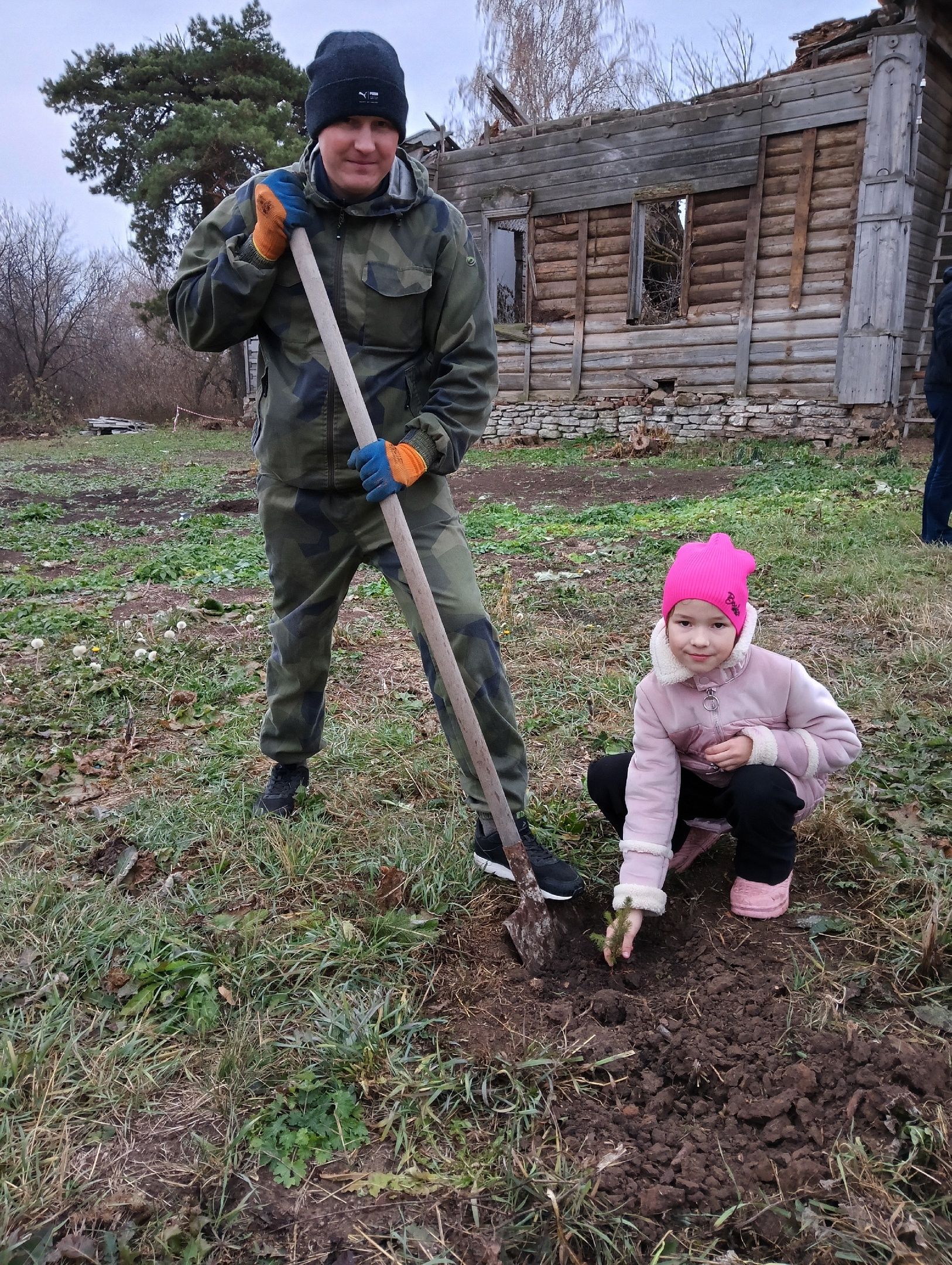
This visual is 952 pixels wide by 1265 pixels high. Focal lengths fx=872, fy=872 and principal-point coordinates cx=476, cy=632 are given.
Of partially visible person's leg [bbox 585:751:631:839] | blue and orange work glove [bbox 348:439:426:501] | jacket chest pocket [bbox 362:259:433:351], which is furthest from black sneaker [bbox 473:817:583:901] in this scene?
jacket chest pocket [bbox 362:259:433:351]

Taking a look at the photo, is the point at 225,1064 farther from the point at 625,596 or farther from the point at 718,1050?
the point at 625,596

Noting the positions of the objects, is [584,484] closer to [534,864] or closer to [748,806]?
[534,864]

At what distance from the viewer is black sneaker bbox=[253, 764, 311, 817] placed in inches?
109

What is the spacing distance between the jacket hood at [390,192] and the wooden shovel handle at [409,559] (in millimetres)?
134

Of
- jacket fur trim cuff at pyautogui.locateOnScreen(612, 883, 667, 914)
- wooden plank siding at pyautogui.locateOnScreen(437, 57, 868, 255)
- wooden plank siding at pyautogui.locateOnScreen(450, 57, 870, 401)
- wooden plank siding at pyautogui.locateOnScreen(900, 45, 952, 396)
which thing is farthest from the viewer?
wooden plank siding at pyautogui.locateOnScreen(450, 57, 870, 401)

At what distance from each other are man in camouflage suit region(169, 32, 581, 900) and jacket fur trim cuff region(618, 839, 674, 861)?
0.77 ft

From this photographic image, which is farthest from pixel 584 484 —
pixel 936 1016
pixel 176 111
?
pixel 176 111

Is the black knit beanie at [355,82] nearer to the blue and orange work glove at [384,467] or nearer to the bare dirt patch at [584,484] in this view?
the blue and orange work glove at [384,467]

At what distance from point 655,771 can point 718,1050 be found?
644 mm

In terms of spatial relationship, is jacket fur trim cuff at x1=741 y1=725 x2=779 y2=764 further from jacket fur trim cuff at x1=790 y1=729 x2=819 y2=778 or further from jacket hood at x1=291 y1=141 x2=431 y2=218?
jacket hood at x1=291 y1=141 x2=431 y2=218

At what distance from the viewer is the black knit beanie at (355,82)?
2.11 meters

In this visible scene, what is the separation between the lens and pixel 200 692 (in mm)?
3912

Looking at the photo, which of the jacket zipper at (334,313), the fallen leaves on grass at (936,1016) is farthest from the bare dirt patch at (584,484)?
the fallen leaves on grass at (936,1016)

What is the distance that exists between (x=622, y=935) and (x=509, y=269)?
51.7 feet
